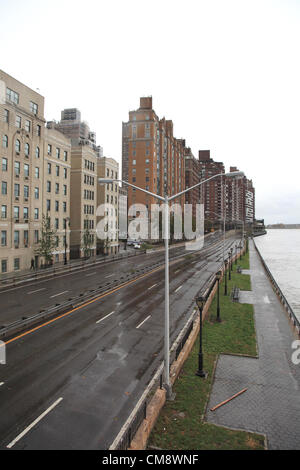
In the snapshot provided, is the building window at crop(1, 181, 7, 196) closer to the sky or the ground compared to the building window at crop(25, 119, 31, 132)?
closer to the ground

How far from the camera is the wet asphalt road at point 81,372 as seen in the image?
8648 millimetres

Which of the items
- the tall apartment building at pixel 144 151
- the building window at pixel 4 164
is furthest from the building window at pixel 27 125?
the tall apartment building at pixel 144 151

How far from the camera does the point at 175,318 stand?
2041cm

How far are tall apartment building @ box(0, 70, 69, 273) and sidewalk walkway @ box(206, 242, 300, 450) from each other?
102 feet

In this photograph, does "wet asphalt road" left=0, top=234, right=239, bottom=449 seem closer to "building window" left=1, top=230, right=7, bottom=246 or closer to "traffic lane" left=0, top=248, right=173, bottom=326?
"traffic lane" left=0, top=248, right=173, bottom=326

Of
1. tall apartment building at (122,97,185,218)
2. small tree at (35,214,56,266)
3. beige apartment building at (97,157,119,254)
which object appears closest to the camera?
small tree at (35,214,56,266)

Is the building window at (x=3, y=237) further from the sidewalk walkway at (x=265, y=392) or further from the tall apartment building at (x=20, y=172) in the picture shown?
the sidewalk walkway at (x=265, y=392)

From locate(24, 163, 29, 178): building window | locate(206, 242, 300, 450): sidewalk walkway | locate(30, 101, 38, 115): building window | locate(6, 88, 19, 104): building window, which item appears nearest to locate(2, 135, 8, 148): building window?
Result: locate(24, 163, 29, 178): building window

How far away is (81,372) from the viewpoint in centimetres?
1227

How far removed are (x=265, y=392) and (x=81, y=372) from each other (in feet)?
24.0

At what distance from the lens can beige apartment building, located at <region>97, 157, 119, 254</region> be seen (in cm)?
6044

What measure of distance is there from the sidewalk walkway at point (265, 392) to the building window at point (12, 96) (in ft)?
125

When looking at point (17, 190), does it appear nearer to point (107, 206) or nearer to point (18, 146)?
point (18, 146)

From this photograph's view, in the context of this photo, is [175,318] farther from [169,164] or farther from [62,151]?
[169,164]
